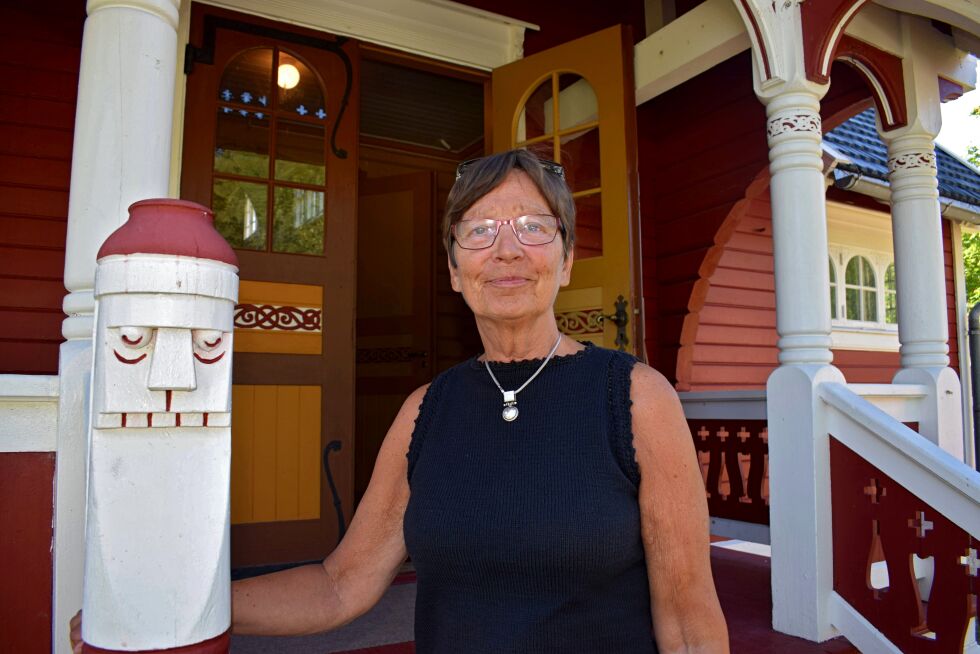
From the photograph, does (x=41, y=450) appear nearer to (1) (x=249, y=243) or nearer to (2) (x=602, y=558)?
(2) (x=602, y=558)

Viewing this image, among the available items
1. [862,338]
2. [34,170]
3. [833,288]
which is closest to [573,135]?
[34,170]

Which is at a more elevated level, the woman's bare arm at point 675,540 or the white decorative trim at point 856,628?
the woman's bare arm at point 675,540

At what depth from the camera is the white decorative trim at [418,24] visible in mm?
3406

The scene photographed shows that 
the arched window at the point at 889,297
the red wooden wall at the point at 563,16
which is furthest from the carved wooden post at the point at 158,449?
the arched window at the point at 889,297

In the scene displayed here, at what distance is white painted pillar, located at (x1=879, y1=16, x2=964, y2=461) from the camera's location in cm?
349

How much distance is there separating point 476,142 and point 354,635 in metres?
4.91

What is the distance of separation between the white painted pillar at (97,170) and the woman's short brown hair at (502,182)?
89 cm

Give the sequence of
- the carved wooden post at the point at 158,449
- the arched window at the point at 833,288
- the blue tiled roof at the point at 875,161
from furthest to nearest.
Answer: the arched window at the point at 833,288 < the blue tiled roof at the point at 875,161 < the carved wooden post at the point at 158,449

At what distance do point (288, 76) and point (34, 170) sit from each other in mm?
1192

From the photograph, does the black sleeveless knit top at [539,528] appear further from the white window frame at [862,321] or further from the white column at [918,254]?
the white window frame at [862,321]

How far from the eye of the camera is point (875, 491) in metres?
2.47

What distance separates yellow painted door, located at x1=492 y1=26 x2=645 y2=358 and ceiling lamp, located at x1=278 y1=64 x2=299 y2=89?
1.08 m

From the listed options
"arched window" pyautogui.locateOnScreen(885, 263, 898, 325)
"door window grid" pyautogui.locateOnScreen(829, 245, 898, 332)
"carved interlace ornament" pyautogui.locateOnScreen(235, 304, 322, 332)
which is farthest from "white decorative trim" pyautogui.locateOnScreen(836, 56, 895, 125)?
"arched window" pyautogui.locateOnScreen(885, 263, 898, 325)

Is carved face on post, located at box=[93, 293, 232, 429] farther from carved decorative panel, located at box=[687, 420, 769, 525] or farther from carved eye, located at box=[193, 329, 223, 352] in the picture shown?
carved decorative panel, located at box=[687, 420, 769, 525]
